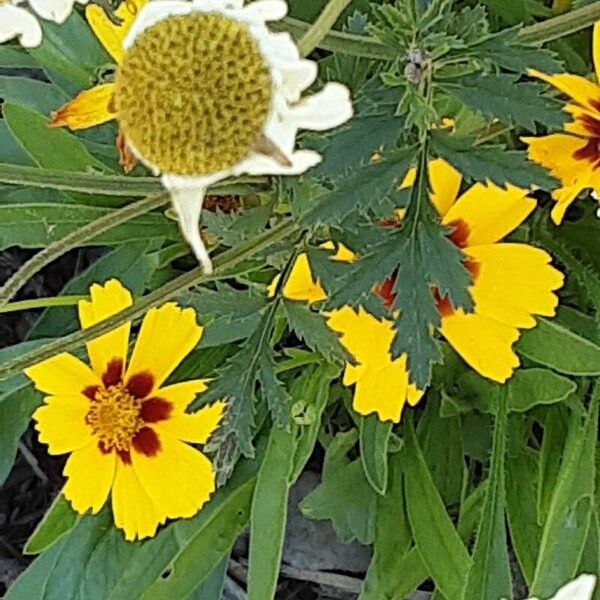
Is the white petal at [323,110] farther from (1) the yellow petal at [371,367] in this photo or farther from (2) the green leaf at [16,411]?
(2) the green leaf at [16,411]

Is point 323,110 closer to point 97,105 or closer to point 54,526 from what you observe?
point 97,105

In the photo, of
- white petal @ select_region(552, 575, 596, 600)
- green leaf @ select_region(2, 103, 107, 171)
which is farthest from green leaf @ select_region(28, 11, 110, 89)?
white petal @ select_region(552, 575, 596, 600)

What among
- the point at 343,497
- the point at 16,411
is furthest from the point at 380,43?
the point at 16,411

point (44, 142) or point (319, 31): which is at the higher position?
point (319, 31)

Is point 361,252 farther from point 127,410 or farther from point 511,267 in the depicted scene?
point 127,410

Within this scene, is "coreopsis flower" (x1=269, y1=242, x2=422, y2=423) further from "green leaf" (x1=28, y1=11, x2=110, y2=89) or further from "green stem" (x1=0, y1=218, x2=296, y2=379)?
"green leaf" (x1=28, y1=11, x2=110, y2=89)

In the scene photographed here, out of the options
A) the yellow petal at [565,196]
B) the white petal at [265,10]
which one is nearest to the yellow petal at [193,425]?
the yellow petal at [565,196]
